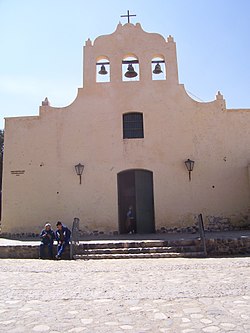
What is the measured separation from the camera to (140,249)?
372 inches

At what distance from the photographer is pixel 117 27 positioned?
1459 cm

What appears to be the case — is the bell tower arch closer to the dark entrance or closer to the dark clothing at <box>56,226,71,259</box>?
the dark entrance

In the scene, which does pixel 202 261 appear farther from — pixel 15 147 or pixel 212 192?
pixel 15 147

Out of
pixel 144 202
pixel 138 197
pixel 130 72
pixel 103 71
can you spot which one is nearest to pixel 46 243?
pixel 138 197

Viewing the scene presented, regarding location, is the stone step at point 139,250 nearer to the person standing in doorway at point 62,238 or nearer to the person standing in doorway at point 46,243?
the person standing in doorway at point 62,238

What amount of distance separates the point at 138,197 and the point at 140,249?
429 centimetres

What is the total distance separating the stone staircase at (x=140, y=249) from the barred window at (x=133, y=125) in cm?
546

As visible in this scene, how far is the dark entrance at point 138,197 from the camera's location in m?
13.5

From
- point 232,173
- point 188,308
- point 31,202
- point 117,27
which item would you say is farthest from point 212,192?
point 188,308

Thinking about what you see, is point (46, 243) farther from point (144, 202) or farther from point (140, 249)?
point (144, 202)

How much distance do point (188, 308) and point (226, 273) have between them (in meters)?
2.60

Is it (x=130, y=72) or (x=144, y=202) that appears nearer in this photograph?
(x=144, y=202)

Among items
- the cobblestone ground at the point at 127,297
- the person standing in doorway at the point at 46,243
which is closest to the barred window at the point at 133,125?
the person standing in doorway at the point at 46,243

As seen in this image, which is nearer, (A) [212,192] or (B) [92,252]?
(B) [92,252]
